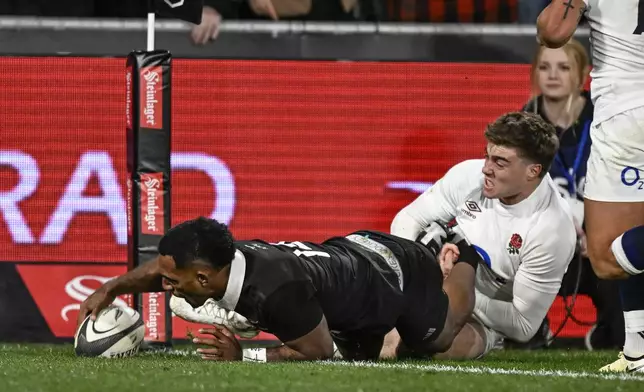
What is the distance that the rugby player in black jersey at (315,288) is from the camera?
5449mm

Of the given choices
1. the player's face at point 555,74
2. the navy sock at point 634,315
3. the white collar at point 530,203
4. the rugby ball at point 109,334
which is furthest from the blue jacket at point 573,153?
the rugby ball at point 109,334

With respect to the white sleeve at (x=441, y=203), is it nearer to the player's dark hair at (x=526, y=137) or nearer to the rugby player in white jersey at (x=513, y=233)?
the rugby player in white jersey at (x=513, y=233)

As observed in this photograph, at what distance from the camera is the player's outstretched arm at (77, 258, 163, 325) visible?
6.06 meters

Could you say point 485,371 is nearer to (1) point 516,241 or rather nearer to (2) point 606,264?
(2) point 606,264

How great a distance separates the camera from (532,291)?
6680mm

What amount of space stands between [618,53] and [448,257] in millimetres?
1441

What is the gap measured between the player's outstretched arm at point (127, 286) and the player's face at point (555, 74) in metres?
3.09

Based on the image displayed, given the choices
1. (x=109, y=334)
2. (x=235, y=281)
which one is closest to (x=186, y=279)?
(x=235, y=281)

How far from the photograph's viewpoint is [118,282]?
614 centimetres

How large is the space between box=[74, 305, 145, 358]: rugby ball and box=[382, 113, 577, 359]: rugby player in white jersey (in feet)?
4.32

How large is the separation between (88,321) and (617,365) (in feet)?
8.21

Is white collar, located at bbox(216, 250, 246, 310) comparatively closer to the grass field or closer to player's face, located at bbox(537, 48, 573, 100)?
the grass field

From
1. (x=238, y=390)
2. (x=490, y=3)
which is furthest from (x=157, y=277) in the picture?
(x=490, y=3)

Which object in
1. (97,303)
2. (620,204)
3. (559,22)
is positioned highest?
(559,22)
